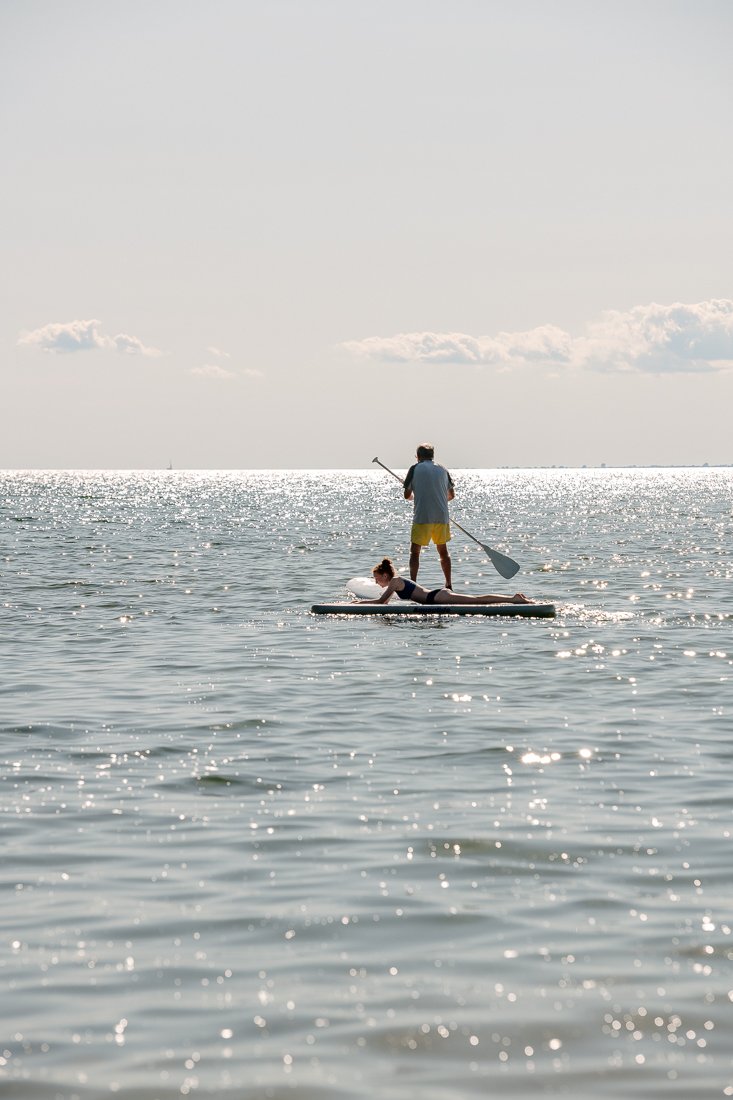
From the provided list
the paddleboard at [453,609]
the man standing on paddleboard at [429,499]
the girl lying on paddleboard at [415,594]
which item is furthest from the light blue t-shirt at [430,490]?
the paddleboard at [453,609]

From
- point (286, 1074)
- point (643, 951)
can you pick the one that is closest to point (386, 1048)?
point (286, 1074)

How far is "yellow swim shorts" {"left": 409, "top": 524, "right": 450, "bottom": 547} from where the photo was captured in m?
21.2

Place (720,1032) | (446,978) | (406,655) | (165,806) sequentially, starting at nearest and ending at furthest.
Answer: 1. (720,1032)
2. (446,978)
3. (165,806)
4. (406,655)

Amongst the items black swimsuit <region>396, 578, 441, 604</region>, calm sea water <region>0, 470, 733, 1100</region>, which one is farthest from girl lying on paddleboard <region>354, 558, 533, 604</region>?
calm sea water <region>0, 470, 733, 1100</region>

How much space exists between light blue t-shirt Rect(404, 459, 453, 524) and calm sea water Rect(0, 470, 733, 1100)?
497cm

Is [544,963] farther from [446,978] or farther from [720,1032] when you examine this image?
[720,1032]

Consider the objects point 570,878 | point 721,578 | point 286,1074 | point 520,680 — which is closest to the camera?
point 286,1074

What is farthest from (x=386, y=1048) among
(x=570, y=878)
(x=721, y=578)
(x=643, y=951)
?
(x=721, y=578)

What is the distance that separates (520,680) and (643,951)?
8015 mm

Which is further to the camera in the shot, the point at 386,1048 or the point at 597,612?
the point at 597,612

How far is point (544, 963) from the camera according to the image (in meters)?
5.55

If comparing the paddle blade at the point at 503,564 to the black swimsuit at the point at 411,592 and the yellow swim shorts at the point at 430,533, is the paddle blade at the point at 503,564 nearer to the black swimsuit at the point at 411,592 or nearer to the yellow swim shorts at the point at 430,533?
the yellow swim shorts at the point at 430,533

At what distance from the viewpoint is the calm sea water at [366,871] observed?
4.74m

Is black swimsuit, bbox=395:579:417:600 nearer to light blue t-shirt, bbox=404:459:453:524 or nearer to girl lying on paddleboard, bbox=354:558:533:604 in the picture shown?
girl lying on paddleboard, bbox=354:558:533:604
